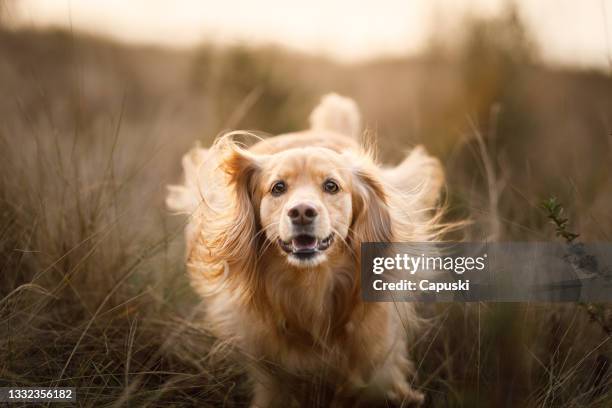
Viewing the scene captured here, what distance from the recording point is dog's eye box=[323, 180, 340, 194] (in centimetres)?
285

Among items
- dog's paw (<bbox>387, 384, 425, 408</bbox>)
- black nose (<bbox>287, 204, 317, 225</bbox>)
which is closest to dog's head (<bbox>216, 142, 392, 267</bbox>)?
black nose (<bbox>287, 204, 317, 225</bbox>)

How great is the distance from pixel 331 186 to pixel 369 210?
0.37 metres

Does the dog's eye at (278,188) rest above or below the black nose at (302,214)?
above

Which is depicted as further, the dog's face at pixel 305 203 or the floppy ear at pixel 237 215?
the floppy ear at pixel 237 215

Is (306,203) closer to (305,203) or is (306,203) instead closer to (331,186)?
(305,203)

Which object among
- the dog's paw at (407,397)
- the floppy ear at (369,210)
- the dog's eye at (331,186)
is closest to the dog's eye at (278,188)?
the dog's eye at (331,186)

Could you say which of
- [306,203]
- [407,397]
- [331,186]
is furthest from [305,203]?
→ [407,397]

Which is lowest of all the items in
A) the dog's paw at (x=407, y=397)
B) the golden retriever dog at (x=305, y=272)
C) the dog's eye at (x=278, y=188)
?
the dog's paw at (x=407, y=397)

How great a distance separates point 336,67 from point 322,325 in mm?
6534

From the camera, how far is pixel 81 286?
3.05 metres

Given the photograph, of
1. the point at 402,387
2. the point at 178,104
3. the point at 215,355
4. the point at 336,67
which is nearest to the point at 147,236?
the point at 215,355

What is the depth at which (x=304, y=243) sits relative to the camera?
2662 millimetres

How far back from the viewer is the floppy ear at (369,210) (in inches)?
120

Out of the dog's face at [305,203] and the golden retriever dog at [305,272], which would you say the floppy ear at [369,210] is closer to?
the golden retriever dog at [305,272]
